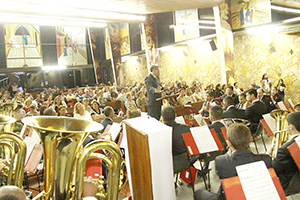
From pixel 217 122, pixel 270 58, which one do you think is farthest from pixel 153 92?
pixel 270 58

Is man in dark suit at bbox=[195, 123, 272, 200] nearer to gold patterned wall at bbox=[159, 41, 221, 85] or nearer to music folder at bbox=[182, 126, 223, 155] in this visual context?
music folder at bbox=[182, 126, 223, 155]

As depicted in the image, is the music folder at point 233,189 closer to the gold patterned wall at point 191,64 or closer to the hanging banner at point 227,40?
the hanging banner at point 227,40

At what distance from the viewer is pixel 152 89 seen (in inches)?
193

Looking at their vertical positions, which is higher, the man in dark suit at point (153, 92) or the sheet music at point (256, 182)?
the man in dark suit at point (153, 92)

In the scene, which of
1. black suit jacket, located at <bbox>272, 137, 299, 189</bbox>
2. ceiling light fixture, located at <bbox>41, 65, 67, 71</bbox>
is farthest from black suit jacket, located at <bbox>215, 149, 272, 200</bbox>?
ceiling light fixture, located at <bbox>41, 65, 67, 71</bbox>

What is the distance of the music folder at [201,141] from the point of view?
2.61m

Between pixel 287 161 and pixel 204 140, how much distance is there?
0.84 meters

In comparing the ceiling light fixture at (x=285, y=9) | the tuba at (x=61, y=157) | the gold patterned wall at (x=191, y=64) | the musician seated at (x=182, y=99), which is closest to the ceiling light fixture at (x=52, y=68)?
the gold patterned wall at (x=191, y=64)

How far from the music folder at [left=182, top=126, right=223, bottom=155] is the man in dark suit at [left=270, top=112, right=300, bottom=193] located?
25.7 inches

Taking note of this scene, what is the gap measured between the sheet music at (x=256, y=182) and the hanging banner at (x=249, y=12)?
9452 mm

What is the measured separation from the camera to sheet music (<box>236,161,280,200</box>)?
152cm

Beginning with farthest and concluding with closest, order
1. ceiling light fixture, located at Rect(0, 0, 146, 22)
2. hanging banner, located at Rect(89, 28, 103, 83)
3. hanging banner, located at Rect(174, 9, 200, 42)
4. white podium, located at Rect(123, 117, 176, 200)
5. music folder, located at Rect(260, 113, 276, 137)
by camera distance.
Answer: hanging banner, located at Rect(89, 28, 103, 83) → hanging banner, located at Rect(174, 9, 200, 42) → ceiling light fixture, located at Rect(0, 0, 146, 22) → music folder, located at Rect(260, 113, 276, 137) → white podium, located at Rect(123, 117, 176, 200)

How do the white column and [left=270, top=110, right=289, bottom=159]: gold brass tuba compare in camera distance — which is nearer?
[left=270, top=110, right=289, bottom=159]: gold brass tuba

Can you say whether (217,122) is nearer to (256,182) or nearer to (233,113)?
(233,113)
